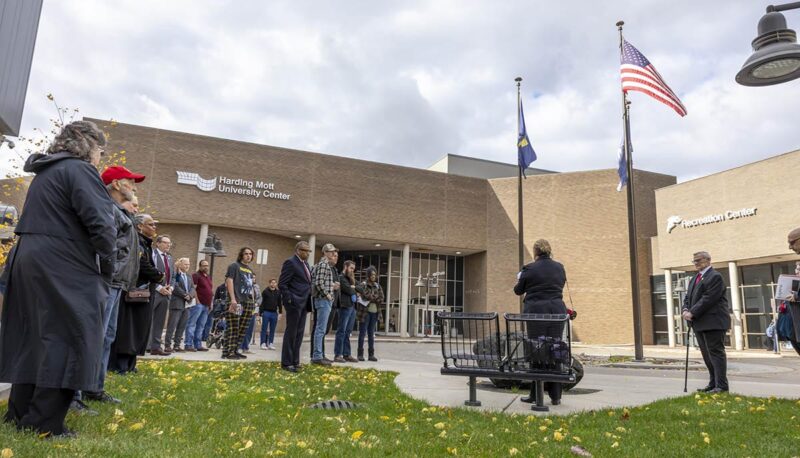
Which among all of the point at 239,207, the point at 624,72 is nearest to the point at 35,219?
the point at 624,72

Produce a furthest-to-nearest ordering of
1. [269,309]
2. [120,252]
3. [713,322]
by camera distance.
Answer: [269,309], [713,322], [120,252]

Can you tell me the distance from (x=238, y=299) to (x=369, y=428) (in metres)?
6.45

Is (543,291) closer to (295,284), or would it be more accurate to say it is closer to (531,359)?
(531,359)

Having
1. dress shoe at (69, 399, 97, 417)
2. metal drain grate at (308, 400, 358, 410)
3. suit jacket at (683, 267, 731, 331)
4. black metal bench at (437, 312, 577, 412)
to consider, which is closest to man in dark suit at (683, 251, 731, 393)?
suit jacket at (683, 267, 731, 331)

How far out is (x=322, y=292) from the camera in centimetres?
852

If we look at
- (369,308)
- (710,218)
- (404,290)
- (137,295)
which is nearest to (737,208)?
(710,218)

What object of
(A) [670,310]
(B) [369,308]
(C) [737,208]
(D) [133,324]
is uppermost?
(C) [737,208]

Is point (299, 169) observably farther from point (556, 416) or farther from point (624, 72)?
point (556, 416)

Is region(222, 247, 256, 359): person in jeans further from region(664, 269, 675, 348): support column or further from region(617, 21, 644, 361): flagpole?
region(664, 269, 675, 348): support column

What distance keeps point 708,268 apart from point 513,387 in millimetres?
3164

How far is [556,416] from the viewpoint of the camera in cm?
470

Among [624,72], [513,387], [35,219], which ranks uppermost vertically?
[624,72]

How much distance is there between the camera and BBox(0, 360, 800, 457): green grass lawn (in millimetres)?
3023

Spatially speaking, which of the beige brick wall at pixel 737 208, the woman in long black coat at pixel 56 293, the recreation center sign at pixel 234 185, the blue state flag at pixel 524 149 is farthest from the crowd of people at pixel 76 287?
the recreation center sign at pixel 234 185
